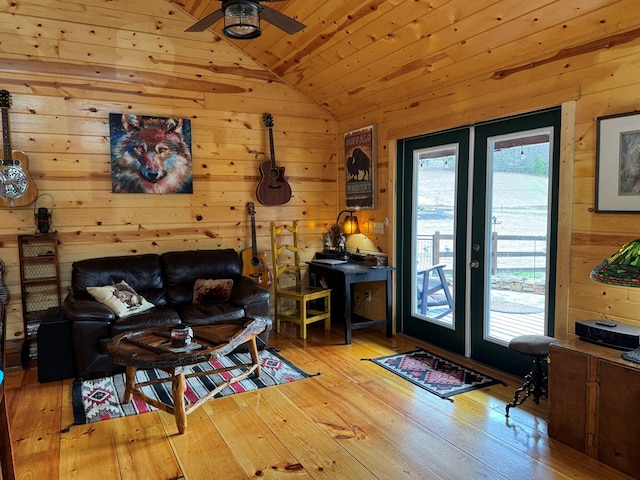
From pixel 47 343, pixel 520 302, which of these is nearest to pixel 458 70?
pixel 520 302

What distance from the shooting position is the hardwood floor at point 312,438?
7.81 ft

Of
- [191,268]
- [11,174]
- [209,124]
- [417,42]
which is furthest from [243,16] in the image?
[11,174]

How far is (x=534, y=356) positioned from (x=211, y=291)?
268cm

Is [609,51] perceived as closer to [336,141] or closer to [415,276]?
[415,276]

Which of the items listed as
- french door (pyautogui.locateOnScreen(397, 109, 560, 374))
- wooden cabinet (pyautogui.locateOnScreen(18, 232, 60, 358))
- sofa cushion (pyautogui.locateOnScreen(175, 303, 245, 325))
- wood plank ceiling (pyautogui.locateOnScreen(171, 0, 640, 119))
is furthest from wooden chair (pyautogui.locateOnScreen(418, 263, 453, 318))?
wooden cabinet (pyautogui.locateOnScreen(18, 232, 60, 358))

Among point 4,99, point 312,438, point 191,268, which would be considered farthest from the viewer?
point 191,268

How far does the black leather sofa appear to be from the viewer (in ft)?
11.7

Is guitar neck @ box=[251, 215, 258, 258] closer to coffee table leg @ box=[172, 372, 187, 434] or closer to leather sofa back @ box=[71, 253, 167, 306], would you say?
leather sofa back @ box=[71, 253, 167, 306]

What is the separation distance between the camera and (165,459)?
2502 millimetres

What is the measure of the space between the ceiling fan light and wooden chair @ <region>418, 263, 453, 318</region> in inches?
103

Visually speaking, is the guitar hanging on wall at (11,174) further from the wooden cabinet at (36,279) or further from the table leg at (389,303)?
the table leg at (389,303)

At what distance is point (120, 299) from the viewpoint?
3.81 m

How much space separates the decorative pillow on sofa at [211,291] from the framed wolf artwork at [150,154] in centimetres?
104

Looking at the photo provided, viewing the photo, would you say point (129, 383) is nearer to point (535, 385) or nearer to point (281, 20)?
point (281, 20)
